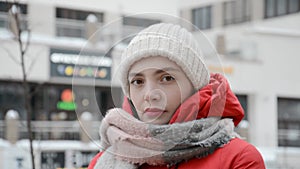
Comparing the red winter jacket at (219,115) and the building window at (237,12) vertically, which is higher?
the red winter jacket at (219,115)

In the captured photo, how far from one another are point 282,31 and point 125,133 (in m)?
28.8

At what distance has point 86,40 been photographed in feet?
75.8

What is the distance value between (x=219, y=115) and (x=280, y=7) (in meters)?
29.9

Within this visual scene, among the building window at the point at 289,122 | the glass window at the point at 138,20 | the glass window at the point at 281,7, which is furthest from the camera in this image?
the glass window at the point at 281,7

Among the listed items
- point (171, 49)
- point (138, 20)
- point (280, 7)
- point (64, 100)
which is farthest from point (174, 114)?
point (280, 7)

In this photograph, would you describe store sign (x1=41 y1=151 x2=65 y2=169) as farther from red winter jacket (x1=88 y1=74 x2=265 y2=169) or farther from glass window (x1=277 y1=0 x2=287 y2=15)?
red winter jacket (x1=88 y1=74 x2=265 y2=169)

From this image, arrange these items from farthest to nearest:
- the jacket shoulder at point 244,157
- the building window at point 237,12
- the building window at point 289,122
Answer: the building window at point 237,12 → the building window at point 289,122 → the jacket shoulder at point 244,157

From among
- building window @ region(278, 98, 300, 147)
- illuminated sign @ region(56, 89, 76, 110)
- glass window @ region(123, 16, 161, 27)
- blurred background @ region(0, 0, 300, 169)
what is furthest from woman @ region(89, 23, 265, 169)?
building window @ region(278, 98, 300, 147)

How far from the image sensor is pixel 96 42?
2.46m

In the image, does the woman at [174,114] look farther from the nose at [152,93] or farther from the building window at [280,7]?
the building window at [280,7]

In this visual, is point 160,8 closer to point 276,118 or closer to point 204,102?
point 276,118

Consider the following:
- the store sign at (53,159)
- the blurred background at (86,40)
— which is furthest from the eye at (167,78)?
the store sign at (53,159)

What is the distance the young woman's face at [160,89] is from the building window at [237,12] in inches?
1140

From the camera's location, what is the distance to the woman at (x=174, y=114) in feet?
7.14
